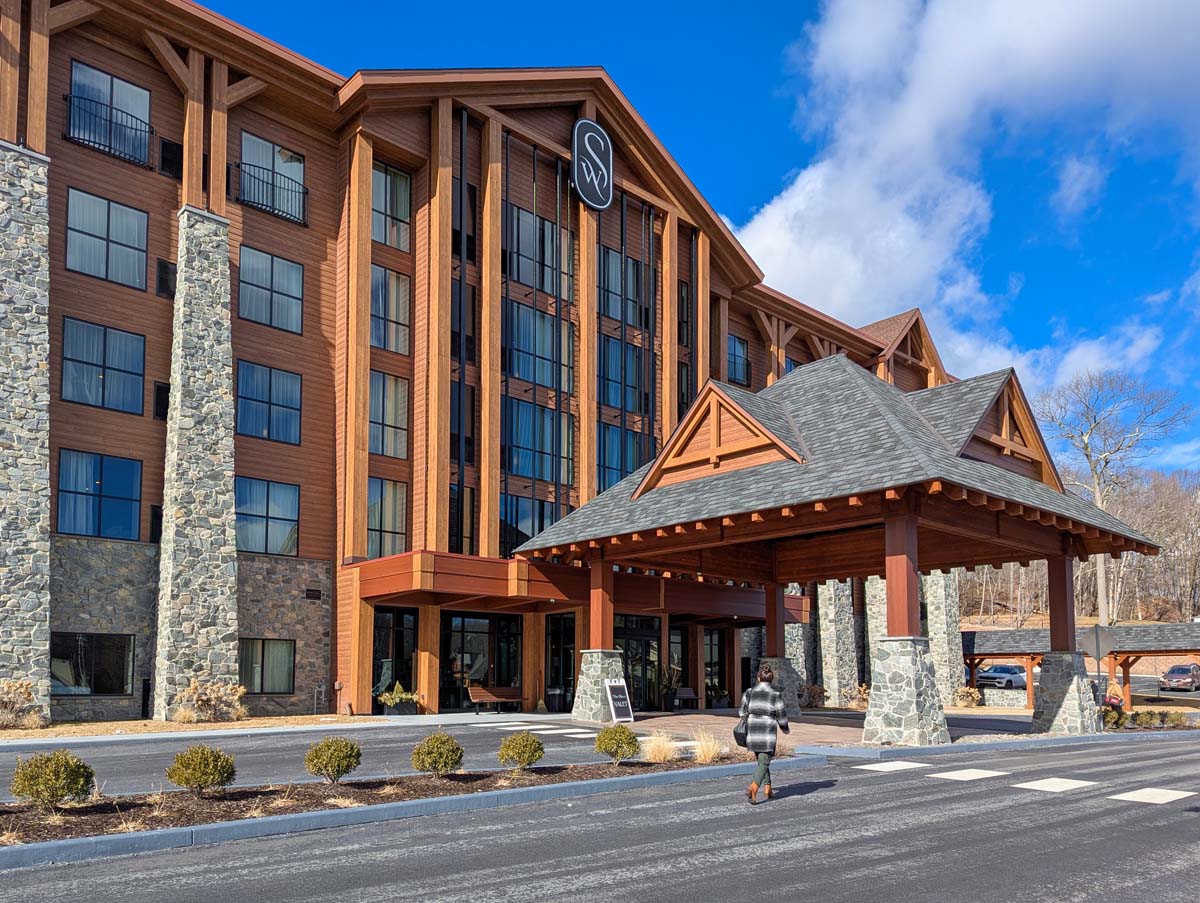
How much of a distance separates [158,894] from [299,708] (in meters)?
22.3

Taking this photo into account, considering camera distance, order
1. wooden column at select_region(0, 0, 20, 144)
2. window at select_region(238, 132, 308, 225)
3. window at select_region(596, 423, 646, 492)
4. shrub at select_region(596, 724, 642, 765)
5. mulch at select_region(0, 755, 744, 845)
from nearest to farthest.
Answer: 1. mulch at select_region(0, 755, 744, 845)
2. shrub at select_region(596, 724, 642, 765)
3. wooden column at select_region(0, 0, 20, 144)
4. window at select_region(238, 132, 308, 225)
5. window at select_region(596, 423, 646, 492)

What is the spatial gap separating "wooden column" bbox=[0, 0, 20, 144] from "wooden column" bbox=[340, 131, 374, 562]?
9.22 meters

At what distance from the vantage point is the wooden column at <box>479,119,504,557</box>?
31.9m

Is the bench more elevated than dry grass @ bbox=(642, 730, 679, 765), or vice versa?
dry grass @ bbox=(642, 730, 679, 765)

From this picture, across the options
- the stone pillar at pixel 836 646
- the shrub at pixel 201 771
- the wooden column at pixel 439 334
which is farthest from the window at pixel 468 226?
the shrub at pixel 201 771

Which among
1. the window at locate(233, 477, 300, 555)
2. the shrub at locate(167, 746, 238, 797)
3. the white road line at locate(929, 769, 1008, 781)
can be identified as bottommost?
the white road line at locate(929, 769, 1008, 781)

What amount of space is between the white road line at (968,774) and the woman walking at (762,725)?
11.3 ft

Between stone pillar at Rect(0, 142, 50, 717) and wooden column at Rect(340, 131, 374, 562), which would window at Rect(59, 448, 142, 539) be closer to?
stone pillar at Rect(0, 142, 50, 717)

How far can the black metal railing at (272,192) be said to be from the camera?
100ft

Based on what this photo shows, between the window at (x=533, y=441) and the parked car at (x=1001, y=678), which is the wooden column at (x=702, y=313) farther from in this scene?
the parked car at (x=1001, y=678)

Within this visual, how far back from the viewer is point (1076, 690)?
80.0 feet

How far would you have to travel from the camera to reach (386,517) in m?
31.5

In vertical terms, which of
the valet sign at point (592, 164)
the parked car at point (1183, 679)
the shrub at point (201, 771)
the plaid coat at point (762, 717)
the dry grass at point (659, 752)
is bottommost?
the parked car at point (1183, 679)

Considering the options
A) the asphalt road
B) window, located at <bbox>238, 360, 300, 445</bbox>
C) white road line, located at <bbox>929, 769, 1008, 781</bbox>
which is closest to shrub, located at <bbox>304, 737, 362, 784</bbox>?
the asphalt road
